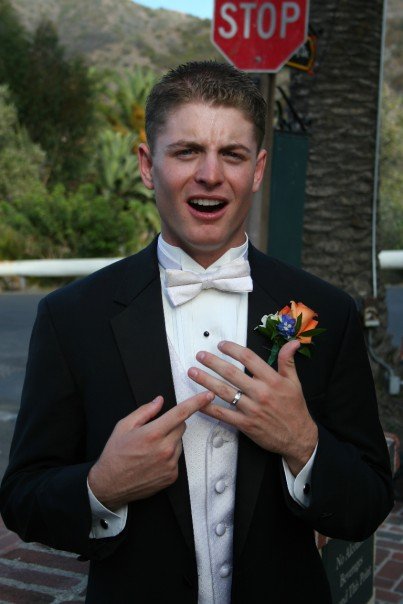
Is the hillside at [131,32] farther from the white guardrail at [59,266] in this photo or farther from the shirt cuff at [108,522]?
the shirt cuff at [108,522]

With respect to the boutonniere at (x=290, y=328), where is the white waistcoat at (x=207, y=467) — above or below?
below

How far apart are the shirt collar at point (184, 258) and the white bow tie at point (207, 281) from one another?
0.09 ft

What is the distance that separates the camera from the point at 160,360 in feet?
6.58

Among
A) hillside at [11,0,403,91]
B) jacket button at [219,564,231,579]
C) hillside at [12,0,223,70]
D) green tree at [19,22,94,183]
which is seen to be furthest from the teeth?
hillside at [12,0,223,70]

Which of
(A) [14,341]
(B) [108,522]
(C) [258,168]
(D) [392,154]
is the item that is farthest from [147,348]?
(D) [392,154]

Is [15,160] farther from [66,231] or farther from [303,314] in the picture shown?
[303,314]

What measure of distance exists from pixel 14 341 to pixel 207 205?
9.29m

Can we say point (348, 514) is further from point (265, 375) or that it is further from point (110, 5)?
point (110, 5)

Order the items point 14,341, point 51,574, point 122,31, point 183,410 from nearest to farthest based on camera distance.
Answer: point 183,410
point 51,574
point 14,341
point 122,31

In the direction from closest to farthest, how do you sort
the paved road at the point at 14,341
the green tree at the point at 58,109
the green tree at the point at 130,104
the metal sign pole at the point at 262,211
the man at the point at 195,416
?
the man at the point at 195,416 → the metal sign pole at the point at 262,211 → the paved road at the point at 14,341 → the green tree at the point at 58,109 → the green tree at the point at 130,104

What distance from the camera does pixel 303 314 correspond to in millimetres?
Answer: 2043

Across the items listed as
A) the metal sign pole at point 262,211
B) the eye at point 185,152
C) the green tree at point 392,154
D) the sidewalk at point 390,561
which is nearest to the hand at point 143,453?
the eye at point 185,152

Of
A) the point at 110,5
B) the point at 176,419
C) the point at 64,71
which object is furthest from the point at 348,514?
the point at 110,5

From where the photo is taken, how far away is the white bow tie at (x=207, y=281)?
6.72 ft
